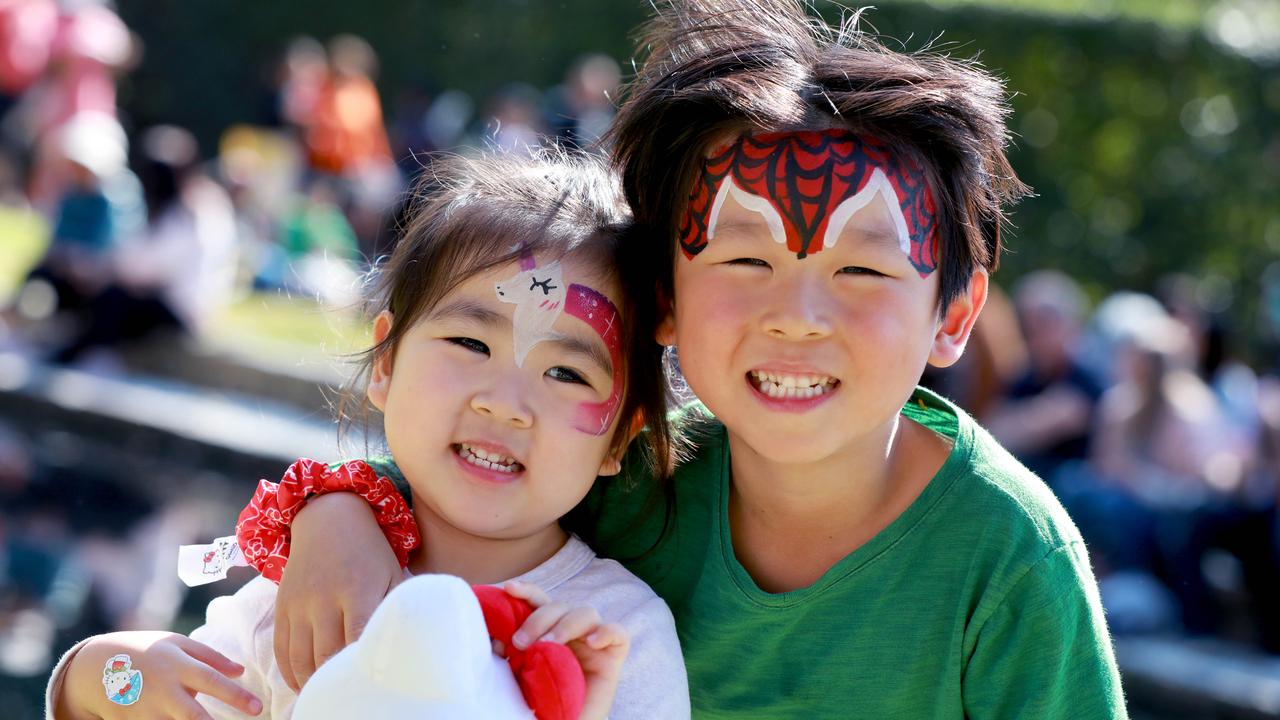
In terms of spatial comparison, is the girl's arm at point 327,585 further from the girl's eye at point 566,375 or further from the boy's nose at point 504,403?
the girl's eye at point 566,375

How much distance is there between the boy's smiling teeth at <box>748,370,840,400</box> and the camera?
2465mm

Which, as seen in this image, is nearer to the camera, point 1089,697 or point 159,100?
point 1089,697

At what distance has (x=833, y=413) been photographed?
2479mm

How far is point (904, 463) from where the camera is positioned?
269 cm

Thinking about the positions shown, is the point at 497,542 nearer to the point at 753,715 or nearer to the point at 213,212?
the point at 753,715

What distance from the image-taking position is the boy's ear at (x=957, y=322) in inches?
105

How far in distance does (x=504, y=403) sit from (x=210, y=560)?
62cm

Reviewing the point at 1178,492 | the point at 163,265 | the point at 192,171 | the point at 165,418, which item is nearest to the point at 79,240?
the point at 163,265

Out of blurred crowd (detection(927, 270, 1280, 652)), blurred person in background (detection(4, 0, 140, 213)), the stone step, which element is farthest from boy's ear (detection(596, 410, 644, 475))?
blurred person in background (detection(4, 0, 140, 213))

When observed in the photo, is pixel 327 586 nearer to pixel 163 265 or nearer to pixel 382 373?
pixel 382 373

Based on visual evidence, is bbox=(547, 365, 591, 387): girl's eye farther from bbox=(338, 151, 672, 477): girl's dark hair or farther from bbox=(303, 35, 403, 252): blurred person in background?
bbox=(303, 35, 403, 252): blurred person in background

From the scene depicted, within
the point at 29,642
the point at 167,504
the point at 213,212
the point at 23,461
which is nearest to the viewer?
the point at 29,642

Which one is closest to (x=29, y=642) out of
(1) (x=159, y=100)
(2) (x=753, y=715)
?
(2) (x=753, y=715)

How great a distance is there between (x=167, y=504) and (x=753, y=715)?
18.6 ft
